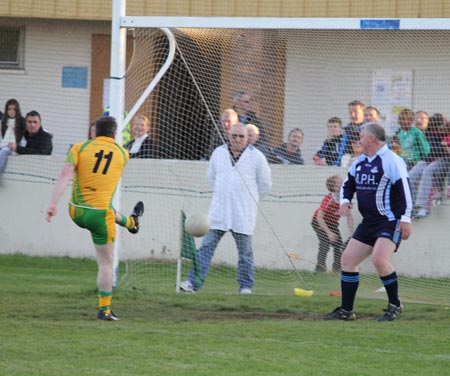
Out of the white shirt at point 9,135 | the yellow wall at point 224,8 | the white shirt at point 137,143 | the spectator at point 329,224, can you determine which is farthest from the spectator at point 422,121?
the white shirt at point 9,135

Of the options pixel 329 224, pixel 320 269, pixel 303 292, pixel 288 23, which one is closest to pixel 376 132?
pixel 288 23

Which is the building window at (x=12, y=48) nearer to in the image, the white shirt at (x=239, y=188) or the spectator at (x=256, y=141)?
the spectator at (x=256, y=141)

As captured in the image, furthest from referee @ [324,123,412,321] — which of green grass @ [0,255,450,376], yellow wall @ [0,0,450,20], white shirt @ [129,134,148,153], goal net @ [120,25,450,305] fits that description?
yellow wall @ [0,0,450,20]

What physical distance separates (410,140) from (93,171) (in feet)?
16.7

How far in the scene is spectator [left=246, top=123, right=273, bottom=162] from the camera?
13.6 metres

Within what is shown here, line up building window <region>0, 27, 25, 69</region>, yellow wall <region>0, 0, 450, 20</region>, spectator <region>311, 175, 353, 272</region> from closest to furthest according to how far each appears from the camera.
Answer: spectator <region>311, 175, 353, 272</region>
yellow wall <region>0, 0, 450, 20</region>
building window <region>0, 27, 25, 69</region>

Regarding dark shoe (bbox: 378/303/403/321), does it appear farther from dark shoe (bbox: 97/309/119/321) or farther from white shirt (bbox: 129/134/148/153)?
white shirt (bbox: 129/134/148/153)

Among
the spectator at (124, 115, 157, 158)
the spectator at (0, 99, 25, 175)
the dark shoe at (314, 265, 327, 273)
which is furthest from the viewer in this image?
the spectator at (0, 99, 25, 175)

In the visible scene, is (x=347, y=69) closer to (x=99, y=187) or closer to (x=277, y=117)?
(x=277, y=117)

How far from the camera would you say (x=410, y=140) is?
13.8 meters

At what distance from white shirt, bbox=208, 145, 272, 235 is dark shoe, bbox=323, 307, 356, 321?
2.62 m

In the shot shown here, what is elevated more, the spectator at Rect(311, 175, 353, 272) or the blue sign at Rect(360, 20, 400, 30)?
the blue sign at Rect(360, 20, 400, 30)

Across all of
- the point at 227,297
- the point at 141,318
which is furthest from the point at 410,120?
the point at 141,318

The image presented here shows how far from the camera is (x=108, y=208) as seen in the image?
33.8 ft
